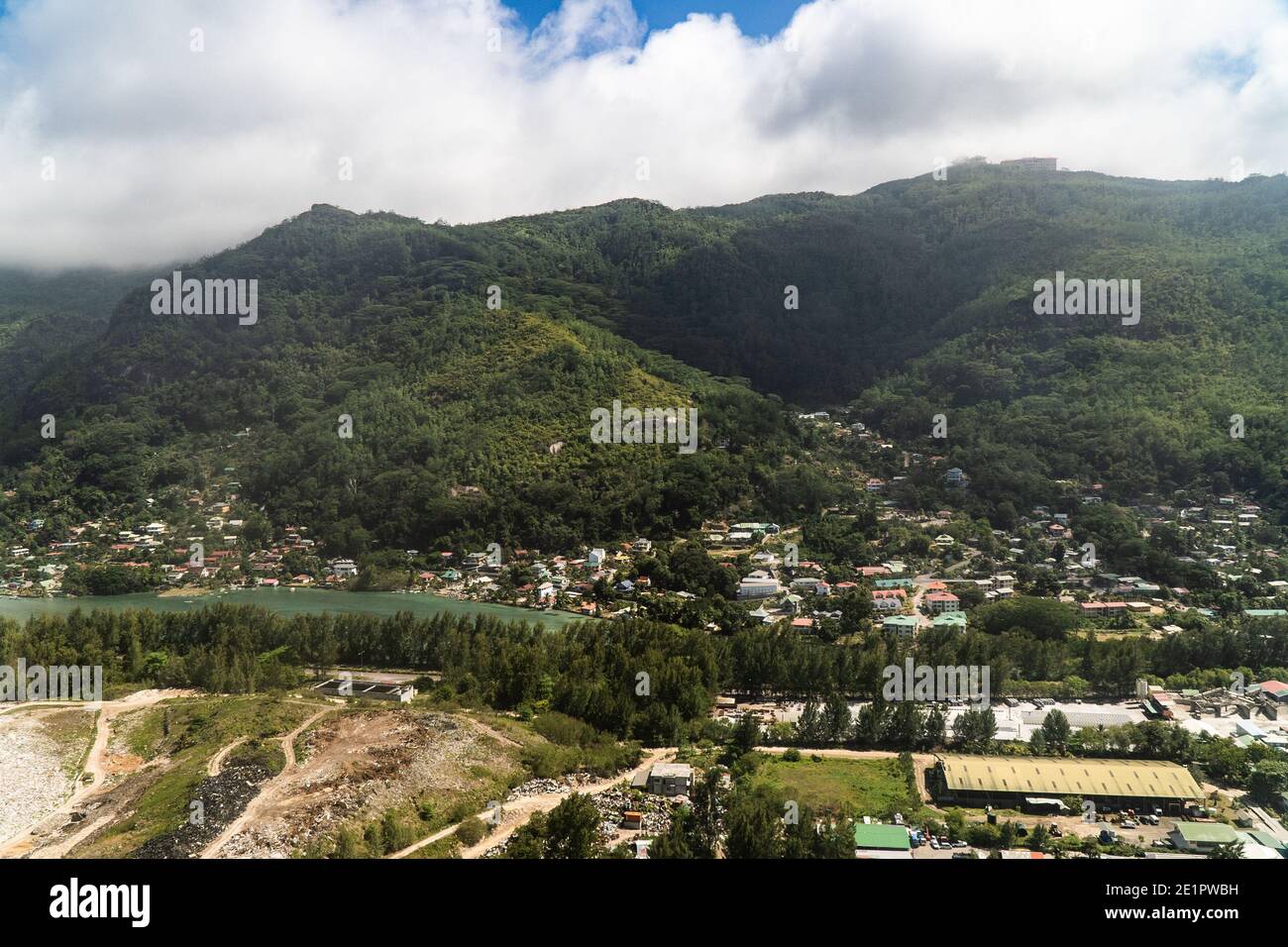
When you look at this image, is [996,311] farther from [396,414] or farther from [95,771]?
[95,771]

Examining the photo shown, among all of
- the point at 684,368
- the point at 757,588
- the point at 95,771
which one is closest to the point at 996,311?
the point at 684,368

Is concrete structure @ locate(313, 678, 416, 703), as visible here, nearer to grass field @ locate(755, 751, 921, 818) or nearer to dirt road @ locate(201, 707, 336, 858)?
dirt road @ locate(201, 707, 336, 858)

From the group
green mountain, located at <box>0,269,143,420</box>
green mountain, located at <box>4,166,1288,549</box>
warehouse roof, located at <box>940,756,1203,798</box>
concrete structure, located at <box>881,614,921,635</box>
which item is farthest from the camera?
green mountain, located at <box>0,269,143,420</box>

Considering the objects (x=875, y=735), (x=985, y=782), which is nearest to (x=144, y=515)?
(x=875, y=735)

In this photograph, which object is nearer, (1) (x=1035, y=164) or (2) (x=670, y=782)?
(2) (x=670, y=782)

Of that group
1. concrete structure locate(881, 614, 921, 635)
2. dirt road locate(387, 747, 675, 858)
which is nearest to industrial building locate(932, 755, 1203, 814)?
dirt road locate(387, 747, 675, 858)

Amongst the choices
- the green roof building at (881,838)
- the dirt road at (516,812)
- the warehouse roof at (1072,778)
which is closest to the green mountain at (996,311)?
the warehouse roof at (1072,778)

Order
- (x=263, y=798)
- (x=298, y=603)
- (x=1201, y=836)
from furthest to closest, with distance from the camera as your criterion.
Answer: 1. (x=298, y=603)
2. (x=263, y=798)
3. (x=1201, y=836)
